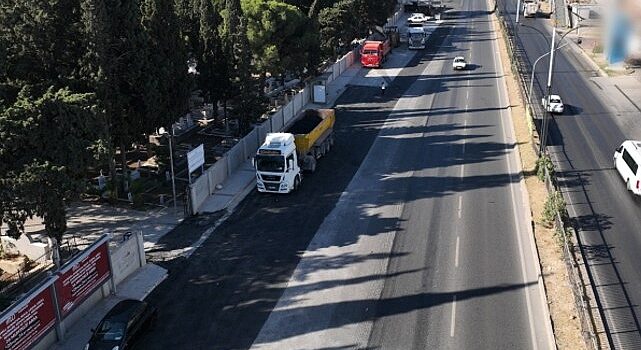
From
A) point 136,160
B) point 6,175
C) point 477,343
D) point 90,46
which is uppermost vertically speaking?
point 90,46

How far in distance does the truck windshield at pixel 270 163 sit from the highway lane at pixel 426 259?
444 centimetres

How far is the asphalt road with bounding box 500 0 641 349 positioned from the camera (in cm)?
2534

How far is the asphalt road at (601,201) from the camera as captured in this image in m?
25.3

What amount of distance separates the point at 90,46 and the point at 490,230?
81.2 ft

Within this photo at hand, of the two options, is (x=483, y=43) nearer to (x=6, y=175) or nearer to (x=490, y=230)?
(x=490, y=230)

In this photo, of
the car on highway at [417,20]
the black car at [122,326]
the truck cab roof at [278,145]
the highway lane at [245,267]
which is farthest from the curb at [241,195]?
the car on highway at [417,20]

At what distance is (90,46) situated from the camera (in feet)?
114

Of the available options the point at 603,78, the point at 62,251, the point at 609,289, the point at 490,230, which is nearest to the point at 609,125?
the point at 603,78

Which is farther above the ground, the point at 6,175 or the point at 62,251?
the point at 6,175

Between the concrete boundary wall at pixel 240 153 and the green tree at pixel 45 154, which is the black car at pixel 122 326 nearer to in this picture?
the green tree at pixel 45 154

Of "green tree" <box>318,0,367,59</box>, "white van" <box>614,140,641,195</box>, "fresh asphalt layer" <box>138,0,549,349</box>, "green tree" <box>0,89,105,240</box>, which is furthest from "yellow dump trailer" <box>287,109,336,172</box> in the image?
"green tree" <box>318,0,367,59</box>

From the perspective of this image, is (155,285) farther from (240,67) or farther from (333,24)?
(333,24)

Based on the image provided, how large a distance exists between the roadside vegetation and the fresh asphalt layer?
22.8 feet

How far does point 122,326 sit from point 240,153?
2236cm
